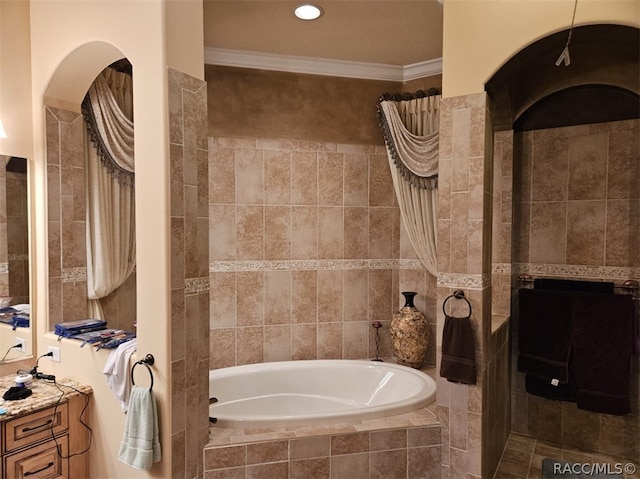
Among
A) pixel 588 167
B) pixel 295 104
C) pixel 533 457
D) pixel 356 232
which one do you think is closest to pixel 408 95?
pixel 295 104

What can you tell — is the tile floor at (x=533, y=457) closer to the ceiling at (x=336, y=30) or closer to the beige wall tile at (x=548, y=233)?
the beige wall tile at (x=548, y=233)

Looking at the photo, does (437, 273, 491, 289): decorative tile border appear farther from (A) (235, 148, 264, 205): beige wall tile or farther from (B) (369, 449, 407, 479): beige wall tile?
(A) (235, 148, 264, 205): beige wall tile

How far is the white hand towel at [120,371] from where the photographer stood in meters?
2.24

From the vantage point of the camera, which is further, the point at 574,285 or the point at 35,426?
the point at 574,285

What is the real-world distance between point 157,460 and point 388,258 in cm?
237

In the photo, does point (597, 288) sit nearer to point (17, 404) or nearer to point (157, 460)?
point (157, 460)

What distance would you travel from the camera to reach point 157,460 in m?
2.10

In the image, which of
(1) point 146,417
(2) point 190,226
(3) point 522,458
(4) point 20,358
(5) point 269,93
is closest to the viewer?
(1) point 146,417

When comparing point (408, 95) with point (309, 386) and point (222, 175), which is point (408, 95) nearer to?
point (222, 175)

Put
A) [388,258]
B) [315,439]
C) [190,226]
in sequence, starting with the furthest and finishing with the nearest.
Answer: [388,258] → [315,439] → [190,226]

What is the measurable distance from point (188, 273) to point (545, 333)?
94.7 inches

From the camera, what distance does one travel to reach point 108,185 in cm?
301

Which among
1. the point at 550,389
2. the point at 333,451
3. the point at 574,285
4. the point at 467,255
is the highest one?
the point at 467,255

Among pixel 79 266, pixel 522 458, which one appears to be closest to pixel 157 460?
pixel 79 266
